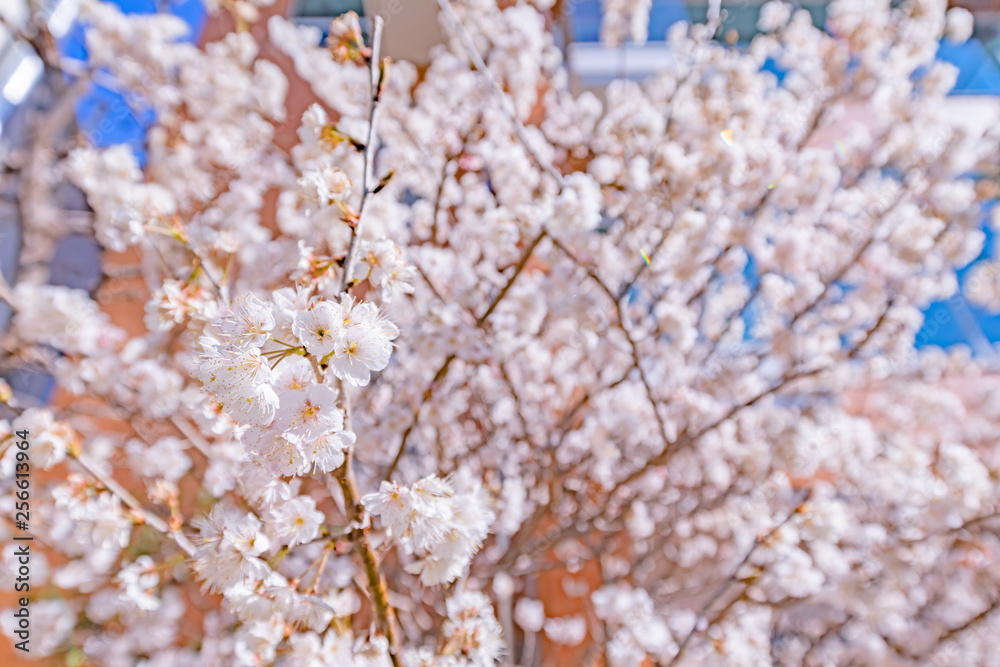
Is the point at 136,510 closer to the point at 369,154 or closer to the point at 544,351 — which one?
the point at 369,154

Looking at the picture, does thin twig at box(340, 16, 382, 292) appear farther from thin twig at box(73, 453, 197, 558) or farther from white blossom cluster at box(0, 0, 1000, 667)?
thin twig at box(73, 453, 197, 558)

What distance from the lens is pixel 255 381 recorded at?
0.52 meters

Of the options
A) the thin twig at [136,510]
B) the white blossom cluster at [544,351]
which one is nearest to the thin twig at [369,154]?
the white blossom cluster at [544,351]

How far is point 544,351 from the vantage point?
6.35 ft

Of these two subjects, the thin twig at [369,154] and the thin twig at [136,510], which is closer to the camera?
the thin twig at [369,154]

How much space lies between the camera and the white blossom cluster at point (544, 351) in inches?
34.1

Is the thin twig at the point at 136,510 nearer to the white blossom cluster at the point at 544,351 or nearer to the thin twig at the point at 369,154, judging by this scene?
the white blossom cluster at the point at 544,351

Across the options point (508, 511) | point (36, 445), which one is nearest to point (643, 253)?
point (508, 511)

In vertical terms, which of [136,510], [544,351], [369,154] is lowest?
[544,351]

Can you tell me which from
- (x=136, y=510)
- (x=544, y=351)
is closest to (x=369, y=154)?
(x=136, y=510)

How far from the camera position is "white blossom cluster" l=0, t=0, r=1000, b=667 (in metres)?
0.87

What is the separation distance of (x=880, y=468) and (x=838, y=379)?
37 centimetres

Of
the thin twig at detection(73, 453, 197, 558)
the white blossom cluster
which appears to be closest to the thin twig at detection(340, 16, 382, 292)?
the white blossom cluster

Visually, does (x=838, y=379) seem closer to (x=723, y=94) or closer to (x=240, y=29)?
(x=723, y=94)
